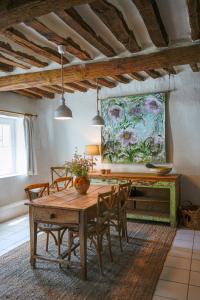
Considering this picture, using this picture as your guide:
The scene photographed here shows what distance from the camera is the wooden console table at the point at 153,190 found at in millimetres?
4234

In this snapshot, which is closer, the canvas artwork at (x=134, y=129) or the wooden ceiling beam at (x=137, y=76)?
the wooden ceiling beam at (x=137, y=76)

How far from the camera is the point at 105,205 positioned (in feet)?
9.61

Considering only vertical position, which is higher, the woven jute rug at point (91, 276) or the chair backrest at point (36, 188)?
the chair backrest at point (36, 188)

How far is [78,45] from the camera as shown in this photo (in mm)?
3098

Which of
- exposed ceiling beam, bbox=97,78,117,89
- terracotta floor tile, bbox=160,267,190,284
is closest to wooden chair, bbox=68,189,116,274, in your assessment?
terracotta floor tile, bbox=160,267,190,284

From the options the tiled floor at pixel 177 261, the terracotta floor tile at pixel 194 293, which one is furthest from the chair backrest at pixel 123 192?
the terracotta floor tile at pixel 194 293

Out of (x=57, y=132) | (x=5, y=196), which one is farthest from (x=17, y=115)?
(x=5, y=196)

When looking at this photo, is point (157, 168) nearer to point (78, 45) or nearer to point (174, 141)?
point (174, 141)

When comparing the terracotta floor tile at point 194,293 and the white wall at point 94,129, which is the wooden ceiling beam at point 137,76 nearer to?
the white wall at point 94,129

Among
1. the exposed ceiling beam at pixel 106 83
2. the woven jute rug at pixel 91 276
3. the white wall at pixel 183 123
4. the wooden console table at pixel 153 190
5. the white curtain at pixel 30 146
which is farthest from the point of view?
the white curtain at pixel 30 146

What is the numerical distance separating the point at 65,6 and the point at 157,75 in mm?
3195

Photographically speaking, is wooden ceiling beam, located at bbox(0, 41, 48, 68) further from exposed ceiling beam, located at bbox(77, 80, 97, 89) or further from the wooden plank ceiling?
exposed ceiling beam, located at bbox(77, 80, 97, 89)

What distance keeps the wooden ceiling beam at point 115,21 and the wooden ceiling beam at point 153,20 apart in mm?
218

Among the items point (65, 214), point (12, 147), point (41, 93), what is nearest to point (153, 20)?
point (65, 214)
